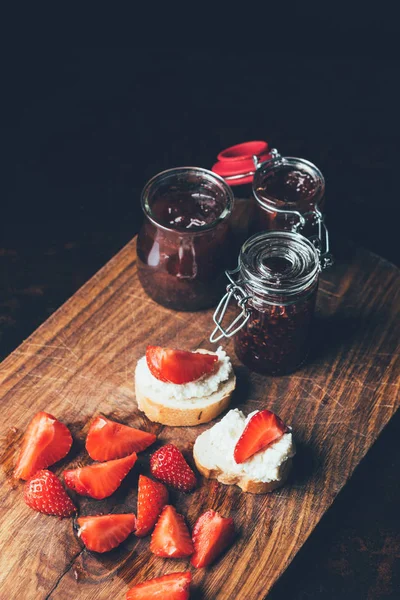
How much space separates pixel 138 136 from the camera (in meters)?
4.85

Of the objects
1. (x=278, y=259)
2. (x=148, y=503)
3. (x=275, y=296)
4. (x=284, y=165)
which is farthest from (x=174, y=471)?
(x=284, y=165)

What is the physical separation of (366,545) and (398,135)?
236 cm

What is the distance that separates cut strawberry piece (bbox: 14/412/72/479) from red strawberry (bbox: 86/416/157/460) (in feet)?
0.31

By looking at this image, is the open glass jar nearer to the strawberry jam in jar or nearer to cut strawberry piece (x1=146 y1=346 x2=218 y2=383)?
the strawberry jam in jar

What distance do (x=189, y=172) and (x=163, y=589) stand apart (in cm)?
161

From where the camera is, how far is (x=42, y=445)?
3.23m

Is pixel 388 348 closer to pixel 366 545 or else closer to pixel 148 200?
pixel 366 545

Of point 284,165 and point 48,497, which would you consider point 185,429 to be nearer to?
point 48,497

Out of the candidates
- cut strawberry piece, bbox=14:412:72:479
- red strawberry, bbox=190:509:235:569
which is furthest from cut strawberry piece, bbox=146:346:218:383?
red strawberry, bbox=190:509:235:569

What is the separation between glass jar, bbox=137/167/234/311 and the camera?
3459 millimetres

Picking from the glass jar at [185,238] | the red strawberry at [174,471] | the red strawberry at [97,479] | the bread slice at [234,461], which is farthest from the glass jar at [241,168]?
the red strawberry at [97,479]

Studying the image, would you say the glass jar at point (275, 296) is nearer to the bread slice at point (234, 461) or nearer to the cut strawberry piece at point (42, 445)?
the bread slice at point (234, 461)

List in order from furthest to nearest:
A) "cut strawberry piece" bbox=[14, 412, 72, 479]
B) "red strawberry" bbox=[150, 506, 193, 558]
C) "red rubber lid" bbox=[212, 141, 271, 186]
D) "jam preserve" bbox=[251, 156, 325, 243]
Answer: "red rubber lid" bbox=[212, 141, 271, 186]
"jam preserve" bbox=[251, 156, 325, 243]
"cut strawberry piece" bbox=[14, 412, 72, 479]
"red strawberry" bbox=[150, 506, 193, 558]

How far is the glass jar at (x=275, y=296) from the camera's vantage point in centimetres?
322
